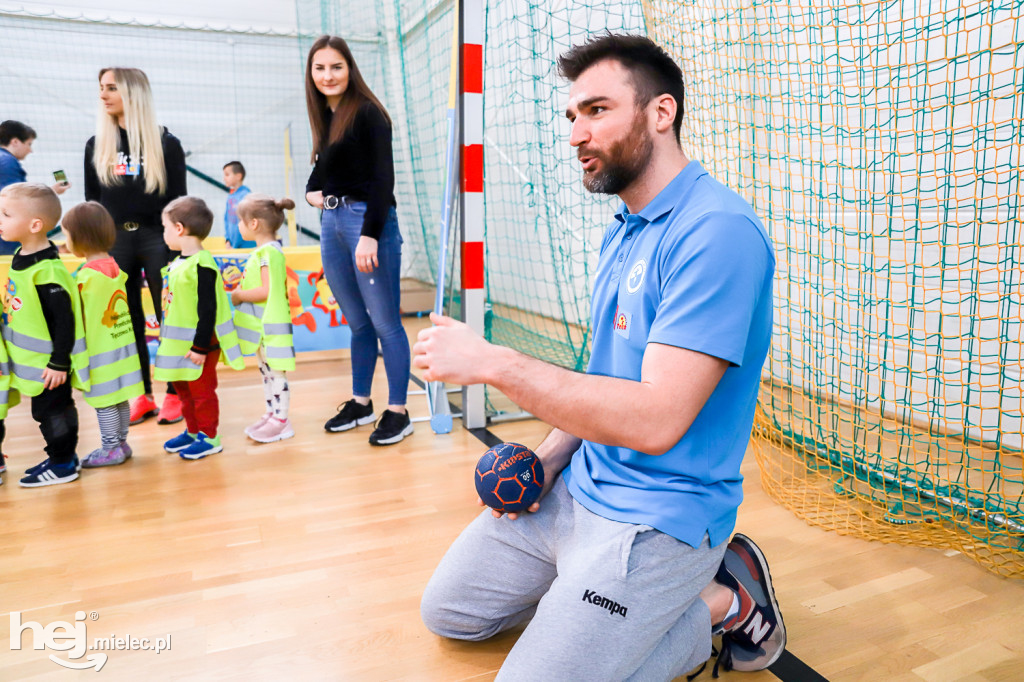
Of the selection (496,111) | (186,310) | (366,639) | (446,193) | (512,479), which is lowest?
(366,639)

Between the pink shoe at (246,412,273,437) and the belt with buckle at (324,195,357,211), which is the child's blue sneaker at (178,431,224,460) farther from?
the belt with buckle at (324,195,357,211)

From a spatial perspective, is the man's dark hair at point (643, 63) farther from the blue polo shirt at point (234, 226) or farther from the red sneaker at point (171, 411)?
the blue polo shirt at point (234, 226)

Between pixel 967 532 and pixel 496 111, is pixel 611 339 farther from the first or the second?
pixel 496 111

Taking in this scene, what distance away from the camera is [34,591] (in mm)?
1612

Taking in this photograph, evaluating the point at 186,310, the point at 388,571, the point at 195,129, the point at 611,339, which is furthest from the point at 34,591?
the point at 195,129

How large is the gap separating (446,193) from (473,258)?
0.28 metres

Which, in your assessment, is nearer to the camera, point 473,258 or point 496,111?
point 473,258

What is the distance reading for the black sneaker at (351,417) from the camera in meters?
2.79

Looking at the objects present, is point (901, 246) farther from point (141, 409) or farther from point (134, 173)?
point (141, 409)

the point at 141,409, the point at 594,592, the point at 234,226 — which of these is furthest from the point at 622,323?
the point at 234,226

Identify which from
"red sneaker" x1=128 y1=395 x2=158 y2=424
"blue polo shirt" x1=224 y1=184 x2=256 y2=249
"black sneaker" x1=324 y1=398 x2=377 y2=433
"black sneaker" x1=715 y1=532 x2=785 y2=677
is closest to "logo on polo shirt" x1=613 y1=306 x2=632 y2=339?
"black sneaker" x1=715 y1=532 x2=785 y2=677

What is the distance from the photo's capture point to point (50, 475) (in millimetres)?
2260

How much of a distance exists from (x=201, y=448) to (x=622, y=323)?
1.92m

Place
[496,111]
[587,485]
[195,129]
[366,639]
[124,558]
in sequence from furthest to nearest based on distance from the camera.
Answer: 1. [195,129]
2. [496,111]
3. [124,558]
4. [366,639]
5. [587,485]
